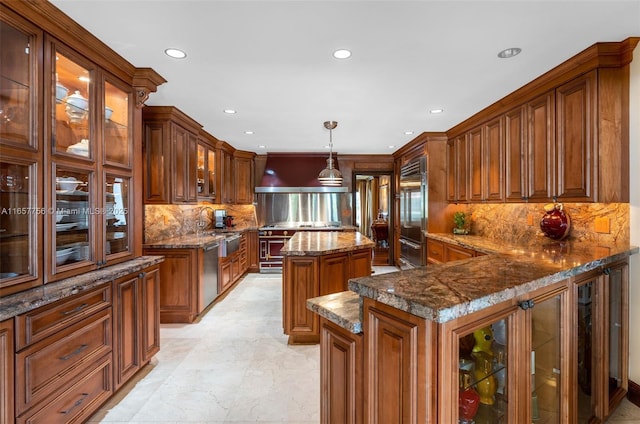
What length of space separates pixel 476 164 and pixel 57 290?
14.0 feet

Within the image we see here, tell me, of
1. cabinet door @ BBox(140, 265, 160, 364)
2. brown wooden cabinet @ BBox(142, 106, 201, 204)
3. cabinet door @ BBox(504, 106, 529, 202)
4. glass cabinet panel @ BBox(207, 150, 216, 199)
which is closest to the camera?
cabinet door @ BBox(140, 265, 160, 364)

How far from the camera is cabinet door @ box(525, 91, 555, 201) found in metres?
2.65

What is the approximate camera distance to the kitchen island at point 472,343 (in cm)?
101

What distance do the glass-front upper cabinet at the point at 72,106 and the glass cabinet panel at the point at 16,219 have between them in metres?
0.24

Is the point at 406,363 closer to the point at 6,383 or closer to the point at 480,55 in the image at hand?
the point at 6,383

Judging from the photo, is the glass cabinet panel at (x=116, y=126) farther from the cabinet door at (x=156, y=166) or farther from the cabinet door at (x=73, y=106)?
the cabinet door at (x=156, y=166)

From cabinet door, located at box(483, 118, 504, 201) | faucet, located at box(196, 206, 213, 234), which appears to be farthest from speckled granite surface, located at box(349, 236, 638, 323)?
faucet, located at box(196, 206, 213, 234)

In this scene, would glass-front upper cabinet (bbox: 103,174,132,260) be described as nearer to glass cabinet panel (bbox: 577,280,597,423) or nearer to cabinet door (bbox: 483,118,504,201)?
glass cabinet panel (bbox: 577,280,597,423)

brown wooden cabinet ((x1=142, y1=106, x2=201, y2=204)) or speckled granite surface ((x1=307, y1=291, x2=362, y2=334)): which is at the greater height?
brown wooden cabinet ((x1=142, y1=106, x2=201, y2=204))

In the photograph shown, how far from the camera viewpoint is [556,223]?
9.06ft

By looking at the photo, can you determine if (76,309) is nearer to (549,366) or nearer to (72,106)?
(72,106)

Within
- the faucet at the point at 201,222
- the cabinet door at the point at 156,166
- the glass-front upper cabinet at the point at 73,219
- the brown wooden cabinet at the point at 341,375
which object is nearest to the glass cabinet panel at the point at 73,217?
the glass-front upper cabinet at the point at 73,219

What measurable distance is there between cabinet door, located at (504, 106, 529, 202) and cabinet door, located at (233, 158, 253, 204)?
4611 mm

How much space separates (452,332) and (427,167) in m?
4.06
